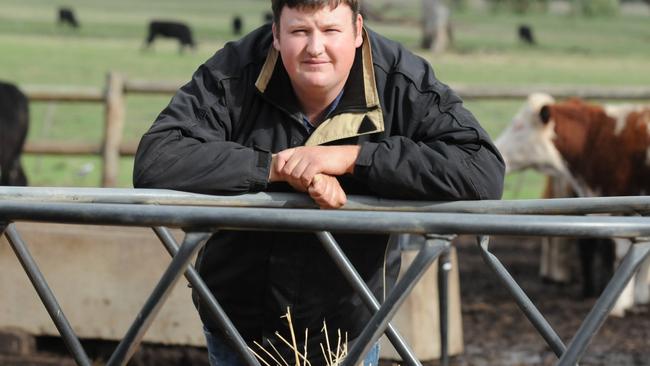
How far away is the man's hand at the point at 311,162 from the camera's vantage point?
2.99m

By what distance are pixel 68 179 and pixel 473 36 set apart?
142 feet

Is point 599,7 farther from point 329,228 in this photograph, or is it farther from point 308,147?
point 329,228

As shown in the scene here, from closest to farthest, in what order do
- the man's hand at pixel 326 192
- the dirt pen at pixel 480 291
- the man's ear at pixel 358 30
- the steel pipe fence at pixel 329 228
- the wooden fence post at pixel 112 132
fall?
the steel pipe fence at pixel 329 228
the man's hand at pixel 326 192
the man's ear at pixel 358 30
the dirt pen at pixel 480 291
the wooden fence post at pixel 112 132

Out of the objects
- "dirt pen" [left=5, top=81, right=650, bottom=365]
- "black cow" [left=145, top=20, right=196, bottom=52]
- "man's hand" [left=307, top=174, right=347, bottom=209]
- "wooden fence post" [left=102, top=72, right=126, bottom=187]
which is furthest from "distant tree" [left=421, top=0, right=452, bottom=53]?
"man's hand" [left=307, top=174, right=347, bottom=209]

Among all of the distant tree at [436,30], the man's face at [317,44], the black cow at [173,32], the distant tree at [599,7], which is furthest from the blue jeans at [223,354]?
the distant tree at [599,7]

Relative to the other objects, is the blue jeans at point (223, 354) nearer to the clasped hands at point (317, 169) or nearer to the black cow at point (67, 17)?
the clasped hands at point (317, 169)

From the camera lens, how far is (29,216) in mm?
2439

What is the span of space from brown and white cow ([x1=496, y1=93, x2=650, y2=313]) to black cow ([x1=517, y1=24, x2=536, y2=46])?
41.8 metres

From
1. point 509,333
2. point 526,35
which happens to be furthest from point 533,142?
point 526,35

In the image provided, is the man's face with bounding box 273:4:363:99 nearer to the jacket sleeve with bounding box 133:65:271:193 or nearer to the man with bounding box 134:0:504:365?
the man with bounding box 134:0:504:365

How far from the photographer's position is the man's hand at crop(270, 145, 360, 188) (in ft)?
9.81

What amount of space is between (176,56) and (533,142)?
32.9 meters

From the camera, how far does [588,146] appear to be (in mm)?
9352

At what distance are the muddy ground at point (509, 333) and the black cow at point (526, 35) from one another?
41.2 metres
